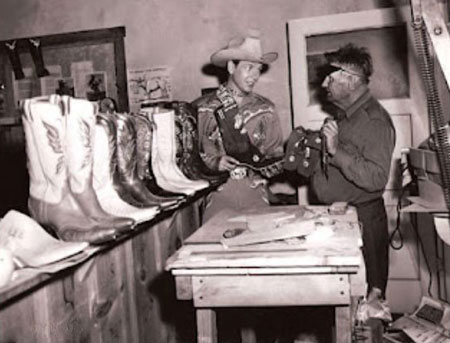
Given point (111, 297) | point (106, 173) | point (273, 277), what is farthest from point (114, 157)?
point (273, 277)

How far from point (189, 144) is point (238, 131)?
0.59 m

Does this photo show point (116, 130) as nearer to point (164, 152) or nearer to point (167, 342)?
point (164, 152)

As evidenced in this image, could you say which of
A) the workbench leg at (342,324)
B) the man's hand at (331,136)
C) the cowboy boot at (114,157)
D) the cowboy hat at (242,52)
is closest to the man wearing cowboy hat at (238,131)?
the cowboy hat at (242,52)

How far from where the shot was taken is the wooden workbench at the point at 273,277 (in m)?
1.85

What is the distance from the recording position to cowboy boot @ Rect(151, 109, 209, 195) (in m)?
2.53

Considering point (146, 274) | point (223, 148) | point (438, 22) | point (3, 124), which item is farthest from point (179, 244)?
point (3, 124)

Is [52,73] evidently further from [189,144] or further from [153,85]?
[189,144]

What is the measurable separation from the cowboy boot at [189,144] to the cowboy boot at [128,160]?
63 centimetres

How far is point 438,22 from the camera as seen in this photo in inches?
94.3

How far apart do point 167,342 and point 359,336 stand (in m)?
0.87

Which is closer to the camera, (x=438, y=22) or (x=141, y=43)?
(x=438, y=22)

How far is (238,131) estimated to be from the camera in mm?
3473

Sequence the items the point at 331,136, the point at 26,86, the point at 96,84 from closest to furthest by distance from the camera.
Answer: the point at 331,136 → the point at 96,84 → the point at 26,86

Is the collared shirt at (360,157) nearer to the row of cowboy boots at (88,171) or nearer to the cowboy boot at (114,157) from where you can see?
the row of cowboy boots at (88,171)
